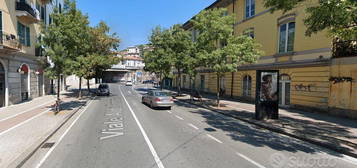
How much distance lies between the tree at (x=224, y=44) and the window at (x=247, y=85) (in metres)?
6.37

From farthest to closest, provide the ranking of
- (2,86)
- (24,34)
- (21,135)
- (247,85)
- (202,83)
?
(202,83)
(247,85)
(24,34)
(2,86)
(21,135)

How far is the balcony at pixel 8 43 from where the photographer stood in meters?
13.7

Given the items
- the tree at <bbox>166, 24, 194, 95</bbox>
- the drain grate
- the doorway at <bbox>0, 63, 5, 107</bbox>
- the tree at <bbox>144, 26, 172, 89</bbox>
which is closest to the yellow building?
the tree at <bbox>166, 24, 194, 95</bbox>

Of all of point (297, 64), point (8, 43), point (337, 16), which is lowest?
point (297, 64)

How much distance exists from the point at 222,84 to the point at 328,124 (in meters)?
16.0

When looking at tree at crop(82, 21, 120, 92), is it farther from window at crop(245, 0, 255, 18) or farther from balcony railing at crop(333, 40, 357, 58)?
balcony railing at crop(333, 40, 357, 58)

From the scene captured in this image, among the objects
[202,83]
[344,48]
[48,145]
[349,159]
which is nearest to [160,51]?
[202,83]

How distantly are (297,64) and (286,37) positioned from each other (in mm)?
2873

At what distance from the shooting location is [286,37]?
16.9 meters

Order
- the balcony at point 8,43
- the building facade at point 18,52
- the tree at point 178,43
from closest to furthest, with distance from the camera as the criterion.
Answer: the balcony at point 8,43 → the building facade at point 18,52 → the tree at point 178,43

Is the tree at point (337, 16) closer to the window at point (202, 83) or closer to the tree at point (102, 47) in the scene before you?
the tree at point (102, 47)

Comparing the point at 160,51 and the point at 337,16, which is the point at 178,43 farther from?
the point at 337,16

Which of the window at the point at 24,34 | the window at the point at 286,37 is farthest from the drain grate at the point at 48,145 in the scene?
the window at the point at 286,37

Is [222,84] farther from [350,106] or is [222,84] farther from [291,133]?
[291,133]
